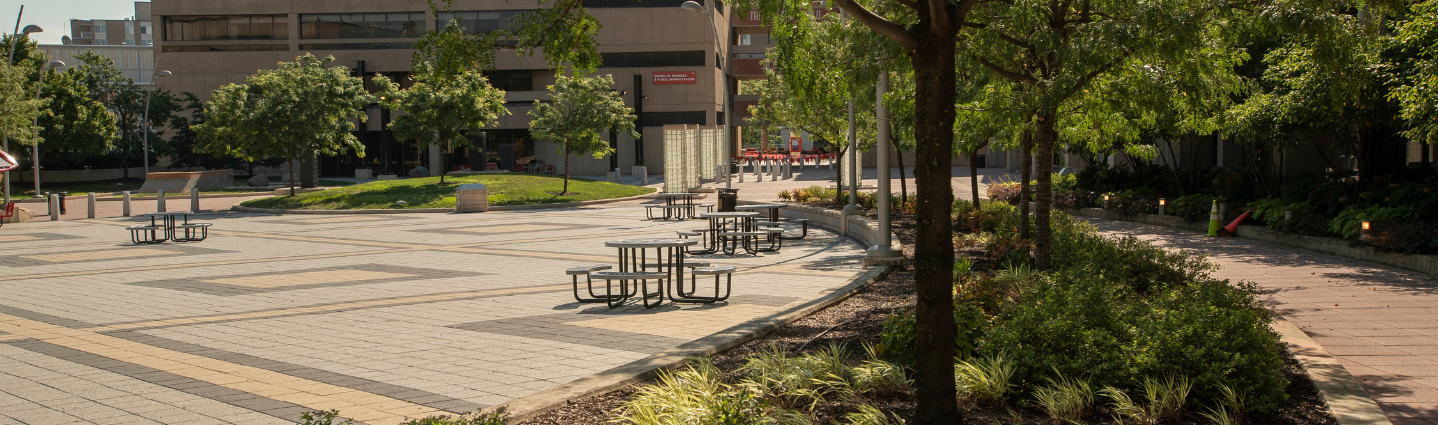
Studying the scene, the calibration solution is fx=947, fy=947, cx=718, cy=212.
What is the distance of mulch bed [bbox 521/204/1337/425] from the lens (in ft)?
17.3

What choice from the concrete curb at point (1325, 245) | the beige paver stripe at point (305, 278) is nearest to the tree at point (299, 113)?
the beige paver stripe at point (305, 278)

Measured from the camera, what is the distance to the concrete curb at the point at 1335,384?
17.1ft

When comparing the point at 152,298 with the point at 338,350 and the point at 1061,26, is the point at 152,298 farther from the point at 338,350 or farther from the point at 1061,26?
the point at 1061,26

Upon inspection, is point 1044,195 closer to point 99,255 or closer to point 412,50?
point 99,255

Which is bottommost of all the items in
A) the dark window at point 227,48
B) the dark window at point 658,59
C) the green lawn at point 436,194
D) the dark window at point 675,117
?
the green lawn at point 436,194

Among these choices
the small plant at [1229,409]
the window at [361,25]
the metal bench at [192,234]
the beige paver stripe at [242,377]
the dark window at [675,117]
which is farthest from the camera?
the window at [361,25]

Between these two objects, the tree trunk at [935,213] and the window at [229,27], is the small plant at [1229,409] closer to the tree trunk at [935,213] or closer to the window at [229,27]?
the tree trunk at [935,213]

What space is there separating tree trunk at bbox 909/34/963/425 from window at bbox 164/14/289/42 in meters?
60.6

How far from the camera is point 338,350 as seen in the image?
311 inches

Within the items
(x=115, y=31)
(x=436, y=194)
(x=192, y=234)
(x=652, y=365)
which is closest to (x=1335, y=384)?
(x=652, y=365)

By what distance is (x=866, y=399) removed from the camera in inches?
222

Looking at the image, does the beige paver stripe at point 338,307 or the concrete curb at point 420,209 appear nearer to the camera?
the beige paver stripe at point 338,307

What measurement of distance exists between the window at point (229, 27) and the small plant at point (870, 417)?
198 ft

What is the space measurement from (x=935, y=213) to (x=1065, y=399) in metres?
1.51
